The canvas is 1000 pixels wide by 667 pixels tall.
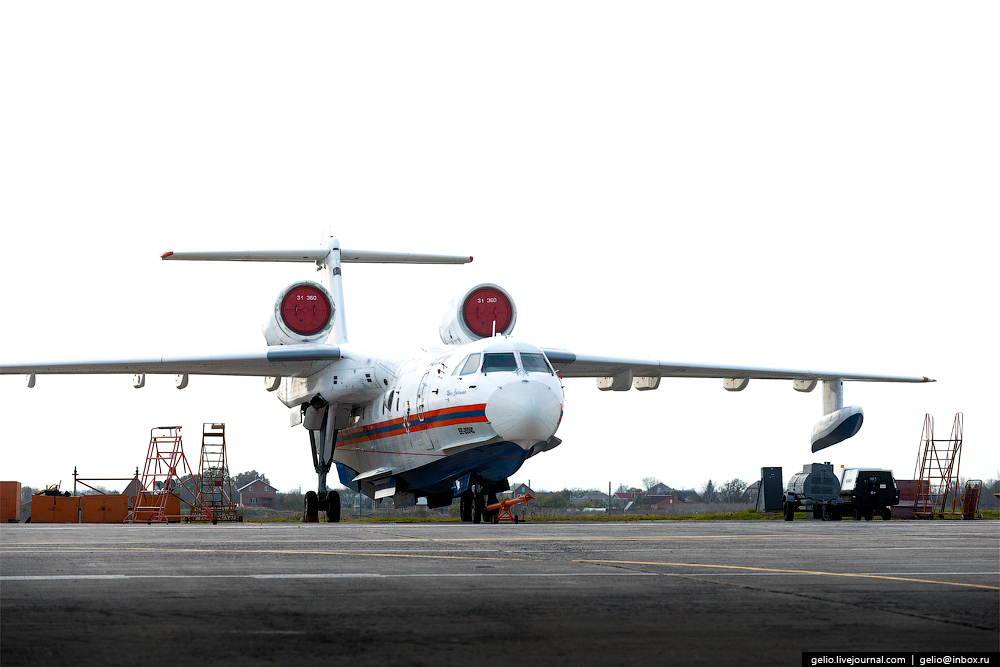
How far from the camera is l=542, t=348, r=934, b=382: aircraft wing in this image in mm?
25375

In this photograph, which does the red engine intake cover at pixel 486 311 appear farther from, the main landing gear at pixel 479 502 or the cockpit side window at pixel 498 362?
the cockpit side window at pixel 498 362

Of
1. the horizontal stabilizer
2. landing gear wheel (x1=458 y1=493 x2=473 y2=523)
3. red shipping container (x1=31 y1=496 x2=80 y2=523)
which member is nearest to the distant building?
red shipping container (x1=31 y1=496 x2=80 y2=523)

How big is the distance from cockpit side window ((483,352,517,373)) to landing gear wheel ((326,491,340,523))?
27.8 feet

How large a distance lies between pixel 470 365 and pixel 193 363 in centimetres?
825

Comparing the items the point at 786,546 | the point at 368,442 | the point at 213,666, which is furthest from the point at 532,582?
the point at 368,442

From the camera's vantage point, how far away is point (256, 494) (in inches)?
1849

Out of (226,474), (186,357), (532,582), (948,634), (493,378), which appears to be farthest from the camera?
(226,474)

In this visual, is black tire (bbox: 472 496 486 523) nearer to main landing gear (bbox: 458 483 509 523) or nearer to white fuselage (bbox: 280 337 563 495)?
main landing gear (bbox: 458 483 509 523)

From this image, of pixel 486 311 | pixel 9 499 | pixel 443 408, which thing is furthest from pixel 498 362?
pixel 9 499

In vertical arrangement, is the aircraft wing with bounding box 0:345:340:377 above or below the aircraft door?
above

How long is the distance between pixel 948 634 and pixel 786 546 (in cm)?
608

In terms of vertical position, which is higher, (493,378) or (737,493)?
(493,378)

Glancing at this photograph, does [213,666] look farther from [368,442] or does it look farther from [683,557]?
[368,442]

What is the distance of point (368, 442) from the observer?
25.2 metres
